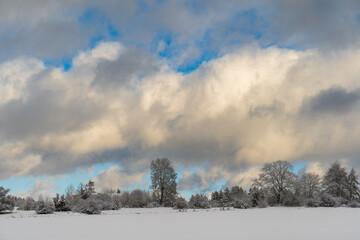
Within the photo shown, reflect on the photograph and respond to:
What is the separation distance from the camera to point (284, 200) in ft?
152

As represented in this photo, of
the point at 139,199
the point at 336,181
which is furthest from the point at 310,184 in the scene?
the point at 139,199

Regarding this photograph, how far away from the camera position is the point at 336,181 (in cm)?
5109

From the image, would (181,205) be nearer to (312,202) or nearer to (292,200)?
(292,200)

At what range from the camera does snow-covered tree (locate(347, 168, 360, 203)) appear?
168ft

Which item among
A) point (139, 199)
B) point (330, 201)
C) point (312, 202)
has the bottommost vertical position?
point (312, 202)

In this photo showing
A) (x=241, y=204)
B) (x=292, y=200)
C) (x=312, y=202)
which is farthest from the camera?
(x=292, y=200)

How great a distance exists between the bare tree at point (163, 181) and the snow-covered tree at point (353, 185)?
31.4m

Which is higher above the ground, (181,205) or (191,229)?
(191,229)

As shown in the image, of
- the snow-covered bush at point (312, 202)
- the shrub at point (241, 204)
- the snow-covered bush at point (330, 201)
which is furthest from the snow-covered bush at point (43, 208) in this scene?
the snow-covered bush at point (330, 201)

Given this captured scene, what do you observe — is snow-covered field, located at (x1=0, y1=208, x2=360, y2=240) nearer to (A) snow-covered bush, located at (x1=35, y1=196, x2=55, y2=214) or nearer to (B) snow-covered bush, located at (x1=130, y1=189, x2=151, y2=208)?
(A) snow-covered bush, located at (x1=35, y1=196, x2=55, y2=214)

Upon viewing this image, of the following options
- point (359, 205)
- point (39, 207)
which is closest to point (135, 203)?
point (39, 207)

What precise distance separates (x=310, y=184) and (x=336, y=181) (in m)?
4.62

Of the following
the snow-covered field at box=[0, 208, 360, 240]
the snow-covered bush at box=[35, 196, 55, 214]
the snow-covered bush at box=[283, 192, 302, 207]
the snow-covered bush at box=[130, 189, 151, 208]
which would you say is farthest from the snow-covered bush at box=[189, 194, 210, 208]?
the snow-covered field at box=[0, 208, 360, 240]

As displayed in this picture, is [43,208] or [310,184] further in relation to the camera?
[310,184]
